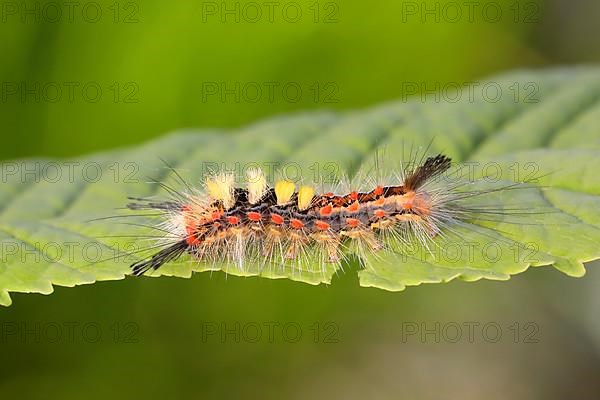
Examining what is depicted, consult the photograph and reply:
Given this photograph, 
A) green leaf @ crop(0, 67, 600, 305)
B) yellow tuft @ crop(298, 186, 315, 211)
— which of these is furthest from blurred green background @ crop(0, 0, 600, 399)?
yellow tuft @ crop(298, 186, 315, 211)

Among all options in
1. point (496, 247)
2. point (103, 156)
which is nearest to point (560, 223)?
point (496, 247)

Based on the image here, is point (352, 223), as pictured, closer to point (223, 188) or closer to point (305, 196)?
point (305, 196)

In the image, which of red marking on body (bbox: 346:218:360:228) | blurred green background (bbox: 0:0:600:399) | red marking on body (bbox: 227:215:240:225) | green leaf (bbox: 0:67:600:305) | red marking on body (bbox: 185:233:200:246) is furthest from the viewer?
blurred green background (bbox: 0:0:600:399)

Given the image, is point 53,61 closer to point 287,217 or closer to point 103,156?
point 103,156

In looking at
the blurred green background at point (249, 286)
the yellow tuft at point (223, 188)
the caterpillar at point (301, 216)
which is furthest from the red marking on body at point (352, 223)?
the blurred green background at point (249, 286)

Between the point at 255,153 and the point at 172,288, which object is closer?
the point at 255,153

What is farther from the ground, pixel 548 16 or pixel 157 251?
pixel 548 16

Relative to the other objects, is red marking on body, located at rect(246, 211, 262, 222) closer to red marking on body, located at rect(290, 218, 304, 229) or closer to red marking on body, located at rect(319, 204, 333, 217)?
red marking on body, located at rect(290, 218, 304, 229)
